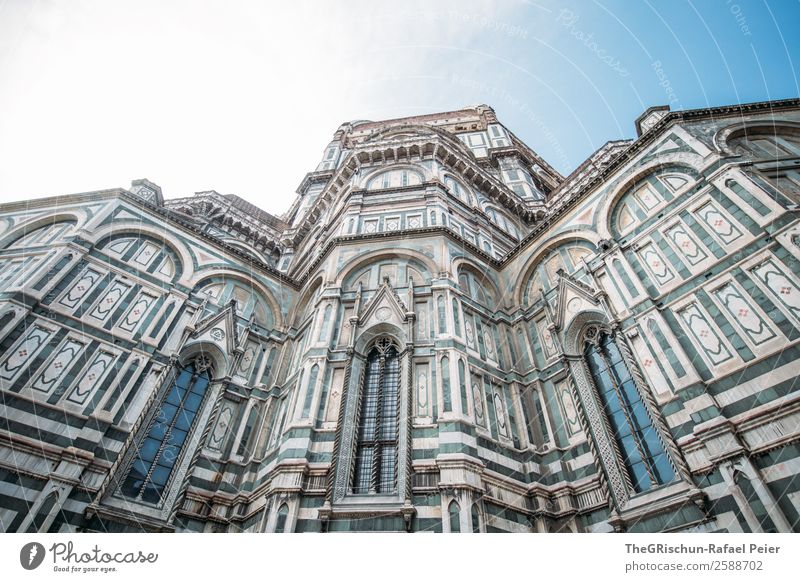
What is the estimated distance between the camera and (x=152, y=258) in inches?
634

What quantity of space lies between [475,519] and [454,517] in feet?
1.76

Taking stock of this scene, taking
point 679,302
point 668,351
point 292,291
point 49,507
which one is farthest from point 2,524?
point 679,302

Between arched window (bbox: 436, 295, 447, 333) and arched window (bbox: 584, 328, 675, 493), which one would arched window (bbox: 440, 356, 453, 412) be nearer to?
arched window (bbox: 436, 295, 447, 333)

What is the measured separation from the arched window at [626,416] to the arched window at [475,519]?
4099mm

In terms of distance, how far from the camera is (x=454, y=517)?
9562 millimetres

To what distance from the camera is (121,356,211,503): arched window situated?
11906 millimetres

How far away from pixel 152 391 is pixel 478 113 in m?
37.6

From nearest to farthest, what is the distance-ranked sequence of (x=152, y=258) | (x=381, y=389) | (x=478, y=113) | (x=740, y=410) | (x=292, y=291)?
(x=740, y=410) → (x=381, y=389) → (x=152, y=258) → (x=292, y=291) → (x=478, y=113)

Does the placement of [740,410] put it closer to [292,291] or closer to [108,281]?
[292,291]

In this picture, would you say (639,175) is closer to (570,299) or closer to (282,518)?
(570,299)
